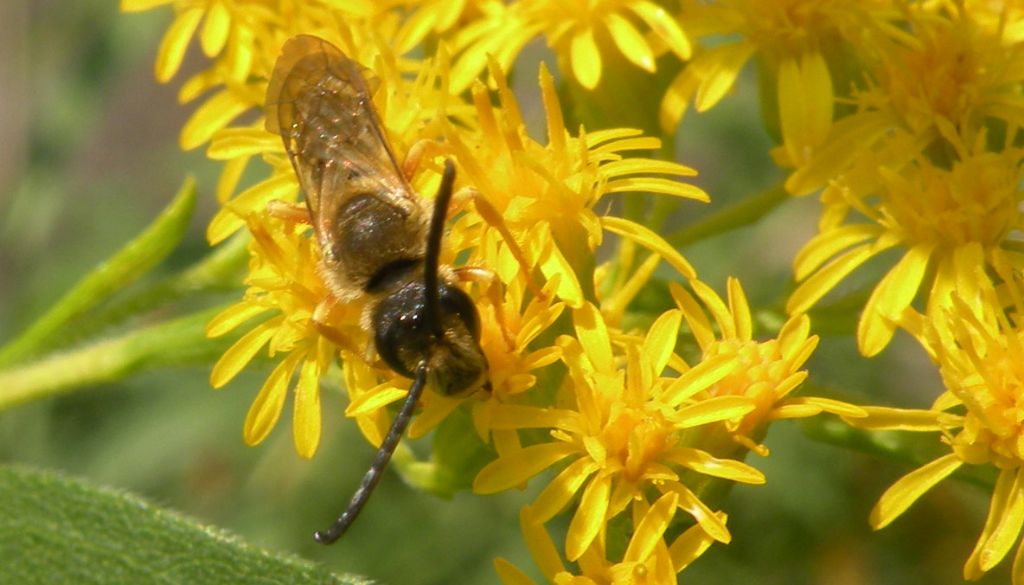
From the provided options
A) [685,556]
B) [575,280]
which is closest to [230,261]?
[575,280]

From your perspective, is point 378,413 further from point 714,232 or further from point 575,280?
point 714,232

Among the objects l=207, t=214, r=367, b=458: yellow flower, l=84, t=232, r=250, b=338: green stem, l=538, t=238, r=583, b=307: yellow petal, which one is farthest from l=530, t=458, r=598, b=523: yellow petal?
l=84, t=232, r=250, b=338: green stem

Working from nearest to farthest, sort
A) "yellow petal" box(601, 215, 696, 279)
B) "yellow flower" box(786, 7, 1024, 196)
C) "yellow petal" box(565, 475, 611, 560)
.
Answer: "yellow petal" box(565, 475, 611, 560) → "yellow petal" box(601, 215, 696, 279) → "yellow flower" box(786, 7, 1024, 196)

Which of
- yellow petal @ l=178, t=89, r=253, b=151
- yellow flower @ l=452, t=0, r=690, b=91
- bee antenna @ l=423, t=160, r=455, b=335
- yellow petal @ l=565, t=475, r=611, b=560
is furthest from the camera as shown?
yellow petal @ l=178, t=89, r=253, b=151

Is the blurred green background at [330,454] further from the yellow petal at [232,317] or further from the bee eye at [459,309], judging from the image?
the bee eye at [459,309]

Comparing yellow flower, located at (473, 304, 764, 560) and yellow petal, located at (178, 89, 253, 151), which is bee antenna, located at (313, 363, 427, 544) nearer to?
yellow flower, located at (473, 304, 764, 560)

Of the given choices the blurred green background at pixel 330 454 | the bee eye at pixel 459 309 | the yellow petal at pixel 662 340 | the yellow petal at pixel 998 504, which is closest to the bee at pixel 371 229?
the bee eye at pixel 459 309
